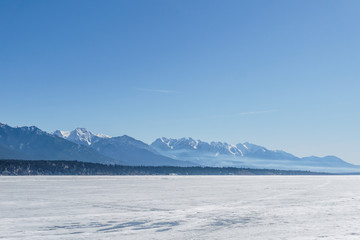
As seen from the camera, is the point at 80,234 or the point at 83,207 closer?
the point at 80,234

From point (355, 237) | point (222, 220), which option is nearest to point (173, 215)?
point (222, 220)

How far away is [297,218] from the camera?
1581 cm

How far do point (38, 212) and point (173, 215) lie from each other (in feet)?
19.7

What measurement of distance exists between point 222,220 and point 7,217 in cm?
857

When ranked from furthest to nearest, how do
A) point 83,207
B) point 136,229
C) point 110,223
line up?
point 83,207, point 110,223, point 136,229

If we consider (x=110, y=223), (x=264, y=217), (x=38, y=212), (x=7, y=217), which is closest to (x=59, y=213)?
(x=38, y=212)

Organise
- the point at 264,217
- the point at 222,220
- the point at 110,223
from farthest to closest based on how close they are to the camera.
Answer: the point at 264,217
the point at 222,220
the point at 110,223

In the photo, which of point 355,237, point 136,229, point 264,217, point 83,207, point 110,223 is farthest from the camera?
point 83,207

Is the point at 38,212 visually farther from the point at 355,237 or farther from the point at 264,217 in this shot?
the point at 355,237

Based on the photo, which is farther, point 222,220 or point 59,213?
point 59,213

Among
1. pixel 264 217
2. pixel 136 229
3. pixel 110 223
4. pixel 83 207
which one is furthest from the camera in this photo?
pixel 83 207

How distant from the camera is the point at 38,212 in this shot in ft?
54.9

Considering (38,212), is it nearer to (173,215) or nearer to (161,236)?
(173,215)

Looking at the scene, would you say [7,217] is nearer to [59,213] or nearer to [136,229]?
[59,213]
